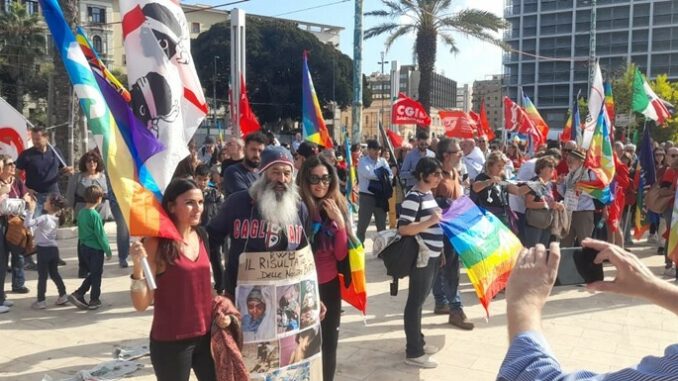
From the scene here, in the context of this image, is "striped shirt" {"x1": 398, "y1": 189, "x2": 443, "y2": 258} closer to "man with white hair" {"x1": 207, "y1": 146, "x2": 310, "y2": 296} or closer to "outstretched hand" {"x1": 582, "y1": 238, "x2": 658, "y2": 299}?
"man with white hair" {"x1": 207, "y1": 146, "x2": 310, "y2": 296}

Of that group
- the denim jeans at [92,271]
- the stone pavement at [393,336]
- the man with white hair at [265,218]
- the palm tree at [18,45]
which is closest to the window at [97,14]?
the palm tree at [18,45]

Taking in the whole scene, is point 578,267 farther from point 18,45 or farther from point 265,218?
point 18,45

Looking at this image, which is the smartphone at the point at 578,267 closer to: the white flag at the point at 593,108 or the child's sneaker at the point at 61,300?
the child's sneaker at the point at 61,300

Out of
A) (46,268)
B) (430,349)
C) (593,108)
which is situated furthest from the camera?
(593,108)

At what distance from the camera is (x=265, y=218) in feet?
10.5

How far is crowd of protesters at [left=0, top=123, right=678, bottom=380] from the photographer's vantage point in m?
2.99

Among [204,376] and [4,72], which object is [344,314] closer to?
[204,376]

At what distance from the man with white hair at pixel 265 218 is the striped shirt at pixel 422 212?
4.61 feet

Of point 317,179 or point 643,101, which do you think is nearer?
point 317,179

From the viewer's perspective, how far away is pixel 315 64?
171ft

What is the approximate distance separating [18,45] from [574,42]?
75.6m

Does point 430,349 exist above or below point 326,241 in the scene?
below

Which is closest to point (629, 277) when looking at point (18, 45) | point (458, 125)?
point (458, 125)

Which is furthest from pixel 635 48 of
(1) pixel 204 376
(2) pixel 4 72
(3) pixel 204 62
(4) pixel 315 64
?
(1) pixel 204 376
